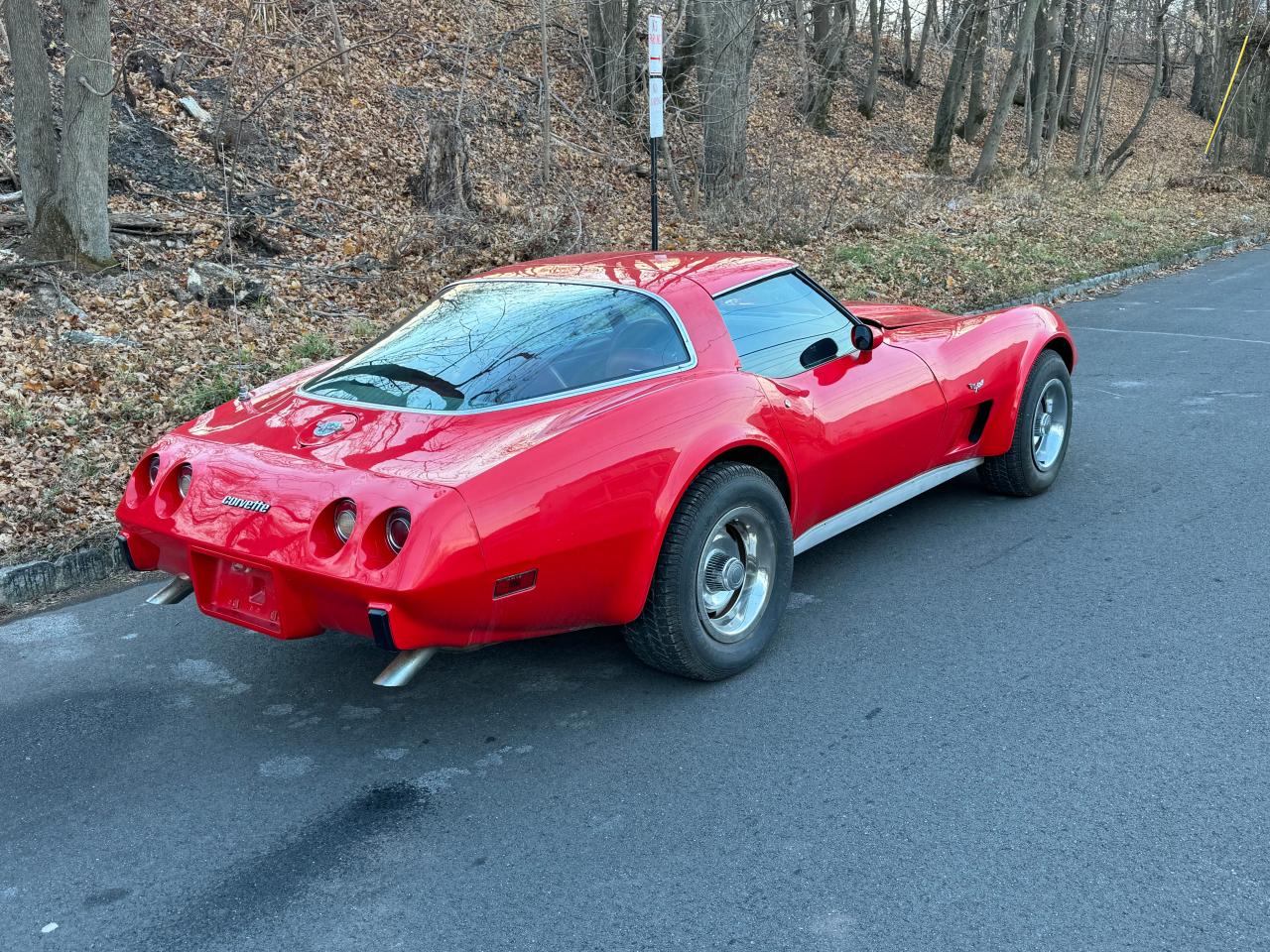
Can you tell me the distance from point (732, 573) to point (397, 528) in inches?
50.5

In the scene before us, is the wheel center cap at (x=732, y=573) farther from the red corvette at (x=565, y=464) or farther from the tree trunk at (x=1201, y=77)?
the tree trunk at (x=1201, y=77)

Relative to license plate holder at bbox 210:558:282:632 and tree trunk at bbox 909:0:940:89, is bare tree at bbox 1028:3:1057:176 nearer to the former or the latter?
tree trunk at bbox 909:0:940:89

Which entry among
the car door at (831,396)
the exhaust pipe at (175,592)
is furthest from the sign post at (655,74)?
the exhaust pipe at (175,592)

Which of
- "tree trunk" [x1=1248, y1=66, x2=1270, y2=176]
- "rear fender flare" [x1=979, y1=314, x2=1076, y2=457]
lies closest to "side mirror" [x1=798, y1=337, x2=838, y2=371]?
"rear fender flare" [x1=979, y1=314, x2=1076, y2=457]

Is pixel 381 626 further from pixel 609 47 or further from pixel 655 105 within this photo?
pixel 609 47

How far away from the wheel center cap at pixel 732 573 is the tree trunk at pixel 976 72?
21.8m

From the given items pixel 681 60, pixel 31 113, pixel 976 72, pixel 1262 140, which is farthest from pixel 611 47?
pixel 1262 140

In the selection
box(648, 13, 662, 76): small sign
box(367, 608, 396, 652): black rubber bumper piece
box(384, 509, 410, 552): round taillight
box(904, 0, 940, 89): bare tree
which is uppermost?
box(904, 0, 940, 89): bare tree

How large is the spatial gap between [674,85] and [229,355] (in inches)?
528

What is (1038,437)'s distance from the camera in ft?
18.7

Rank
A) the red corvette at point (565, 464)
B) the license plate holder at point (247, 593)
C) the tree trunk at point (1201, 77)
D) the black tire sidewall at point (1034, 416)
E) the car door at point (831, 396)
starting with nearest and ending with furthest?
the red corvette at point (565, 464)
the license plate holder at point (247, 593)
the car door at point (831, 396)
the black tire sidewall at point (1034, 416)
the tree trunk at point (1201, 77)

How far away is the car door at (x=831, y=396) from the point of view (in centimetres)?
423

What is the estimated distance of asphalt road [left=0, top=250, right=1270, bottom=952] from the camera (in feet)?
8.86

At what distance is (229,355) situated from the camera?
26.0 ft
